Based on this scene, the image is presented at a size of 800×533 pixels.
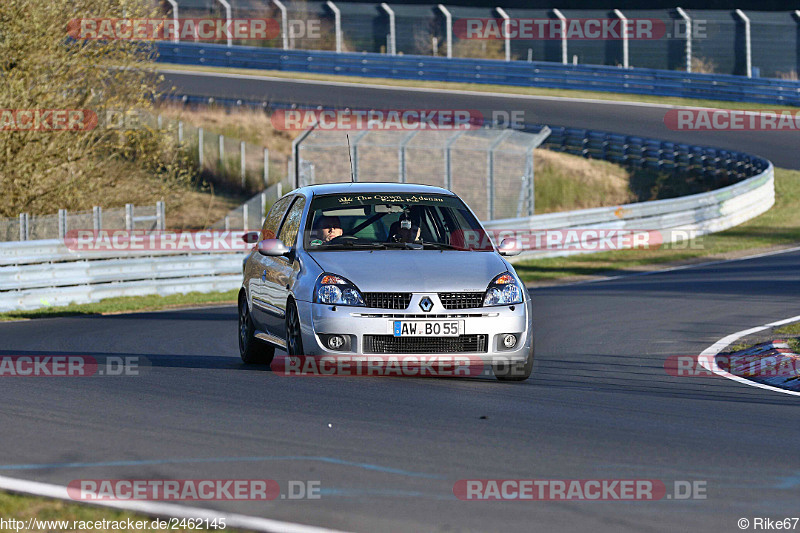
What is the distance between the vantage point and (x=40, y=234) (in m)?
20.8

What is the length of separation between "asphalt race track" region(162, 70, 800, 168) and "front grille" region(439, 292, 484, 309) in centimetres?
2560

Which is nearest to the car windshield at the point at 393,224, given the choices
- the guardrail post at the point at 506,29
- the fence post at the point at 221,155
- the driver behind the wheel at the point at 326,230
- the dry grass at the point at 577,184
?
the driver behind the wheel at the point at 326,230

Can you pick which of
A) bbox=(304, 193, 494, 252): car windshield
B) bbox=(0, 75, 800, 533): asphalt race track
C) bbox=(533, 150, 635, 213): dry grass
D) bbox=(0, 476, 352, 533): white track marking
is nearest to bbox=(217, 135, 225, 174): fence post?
bbox=(533, 150, 635, 213): dry grass

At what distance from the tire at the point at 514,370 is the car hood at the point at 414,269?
728 millimetres

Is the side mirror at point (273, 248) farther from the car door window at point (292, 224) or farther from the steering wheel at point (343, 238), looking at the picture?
the steering wheel at point (343, 238)

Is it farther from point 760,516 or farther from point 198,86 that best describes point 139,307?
point 198,86

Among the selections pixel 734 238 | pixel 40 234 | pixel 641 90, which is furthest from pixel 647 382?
pixel 641 90

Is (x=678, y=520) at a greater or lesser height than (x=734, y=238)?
greater

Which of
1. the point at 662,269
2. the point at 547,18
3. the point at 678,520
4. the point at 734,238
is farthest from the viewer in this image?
the point at 547,18

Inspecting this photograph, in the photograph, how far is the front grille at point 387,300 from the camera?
365 inches

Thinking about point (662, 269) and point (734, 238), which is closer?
point (662, 269)

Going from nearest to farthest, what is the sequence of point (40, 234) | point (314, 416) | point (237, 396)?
point (314, 416), point (237, 396), point (40, 234)

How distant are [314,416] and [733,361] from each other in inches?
208

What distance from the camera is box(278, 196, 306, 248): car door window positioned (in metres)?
10.7
